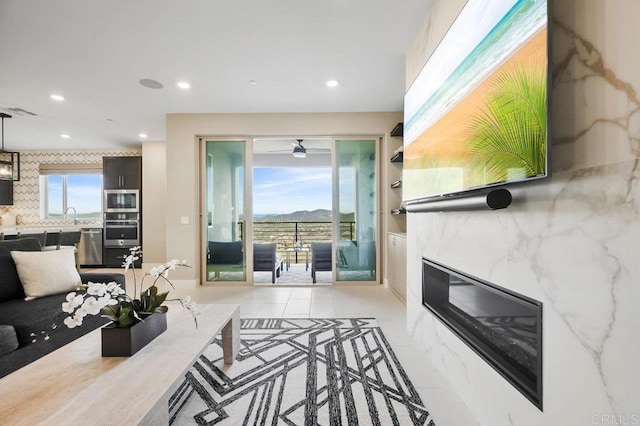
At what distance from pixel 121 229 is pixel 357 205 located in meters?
5.24

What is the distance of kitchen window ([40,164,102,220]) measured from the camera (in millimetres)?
6867

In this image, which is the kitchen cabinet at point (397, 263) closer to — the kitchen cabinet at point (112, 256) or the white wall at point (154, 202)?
the white wall at point (154, 202)

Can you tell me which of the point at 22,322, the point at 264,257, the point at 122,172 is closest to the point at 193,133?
the point at 264,257

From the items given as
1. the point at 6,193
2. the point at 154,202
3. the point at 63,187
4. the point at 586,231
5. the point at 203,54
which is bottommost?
the point at 586,231

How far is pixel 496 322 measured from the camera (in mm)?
1488

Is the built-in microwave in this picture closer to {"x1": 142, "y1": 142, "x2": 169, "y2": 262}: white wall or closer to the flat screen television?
{"x1": 142, "y1": 142, "x2": 169, "y2": 262}: white wall

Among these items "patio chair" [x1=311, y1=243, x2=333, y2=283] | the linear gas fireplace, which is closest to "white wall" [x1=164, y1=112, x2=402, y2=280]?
"patio chair" [x1=311, y1=243, x2=333, y2=283]

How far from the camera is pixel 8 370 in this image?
1.65 meters

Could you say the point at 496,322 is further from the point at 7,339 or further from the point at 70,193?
the point at 70,193

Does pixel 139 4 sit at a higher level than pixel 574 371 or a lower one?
higher

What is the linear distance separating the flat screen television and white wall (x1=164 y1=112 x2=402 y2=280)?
7.82ft

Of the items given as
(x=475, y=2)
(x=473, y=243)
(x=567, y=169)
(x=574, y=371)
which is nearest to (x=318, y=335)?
(x=473, y=243)

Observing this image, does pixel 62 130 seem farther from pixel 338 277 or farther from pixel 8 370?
pixel 338 277

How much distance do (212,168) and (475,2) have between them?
4.10 metres
